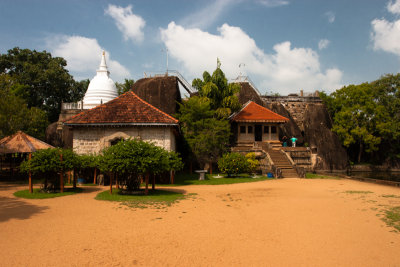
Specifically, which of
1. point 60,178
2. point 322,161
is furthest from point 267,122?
point 60,178

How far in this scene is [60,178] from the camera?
1189 centimetres

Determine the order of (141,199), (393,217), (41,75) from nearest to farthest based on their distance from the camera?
(393,217) → (141,199) → (41,75)

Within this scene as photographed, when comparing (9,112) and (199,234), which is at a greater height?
(9,112)

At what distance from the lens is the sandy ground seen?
4773 millimetres

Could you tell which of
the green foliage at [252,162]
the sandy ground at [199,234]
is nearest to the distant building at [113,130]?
the green foliage at [252,162]

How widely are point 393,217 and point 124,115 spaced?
13674mm

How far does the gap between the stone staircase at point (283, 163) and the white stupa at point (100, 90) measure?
17.5 meters

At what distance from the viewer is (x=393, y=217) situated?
7.24m

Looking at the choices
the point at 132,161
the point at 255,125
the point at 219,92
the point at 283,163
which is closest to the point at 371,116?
the point at 255,125

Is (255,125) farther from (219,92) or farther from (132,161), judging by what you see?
(132,161)

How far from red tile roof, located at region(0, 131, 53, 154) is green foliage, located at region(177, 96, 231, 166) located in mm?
9504

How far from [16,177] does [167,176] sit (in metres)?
10.6

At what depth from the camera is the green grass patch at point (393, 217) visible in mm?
6641

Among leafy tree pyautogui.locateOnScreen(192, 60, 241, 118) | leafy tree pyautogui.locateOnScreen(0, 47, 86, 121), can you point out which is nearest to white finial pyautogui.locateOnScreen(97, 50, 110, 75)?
leafy tree pyautogui.locateOnScreen(0, 47, 86, 121)
